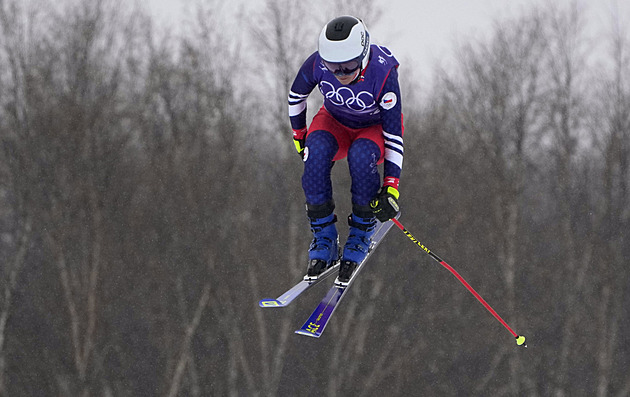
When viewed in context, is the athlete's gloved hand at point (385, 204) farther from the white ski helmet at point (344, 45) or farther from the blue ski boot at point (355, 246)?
the white ski helmet at point (344, 45)

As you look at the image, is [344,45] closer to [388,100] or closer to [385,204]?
[388,100]

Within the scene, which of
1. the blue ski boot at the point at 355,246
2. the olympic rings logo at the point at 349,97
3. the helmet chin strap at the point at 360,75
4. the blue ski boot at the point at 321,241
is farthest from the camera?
the blue ski boot at the point at 355,246

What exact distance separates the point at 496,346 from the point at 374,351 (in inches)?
135

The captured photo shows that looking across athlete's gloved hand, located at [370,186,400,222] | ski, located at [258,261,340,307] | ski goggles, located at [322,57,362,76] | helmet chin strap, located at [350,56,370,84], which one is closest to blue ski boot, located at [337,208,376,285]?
ski, located at [258,261,340,307]

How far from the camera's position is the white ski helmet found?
16.7 feet

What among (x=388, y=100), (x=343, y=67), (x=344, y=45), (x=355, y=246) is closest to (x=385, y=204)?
(x=355, y=246)

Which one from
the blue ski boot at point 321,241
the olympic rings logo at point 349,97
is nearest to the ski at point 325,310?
the blue ski boot at point 321,241

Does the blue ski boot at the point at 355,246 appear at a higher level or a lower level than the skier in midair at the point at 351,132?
lower

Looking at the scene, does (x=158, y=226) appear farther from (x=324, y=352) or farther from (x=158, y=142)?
(x=324, y=352)

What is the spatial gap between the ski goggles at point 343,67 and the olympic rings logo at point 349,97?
27 centimetres

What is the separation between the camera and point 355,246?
20.1 ft

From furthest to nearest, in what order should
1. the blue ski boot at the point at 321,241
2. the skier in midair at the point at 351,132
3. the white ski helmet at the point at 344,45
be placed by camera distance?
the blue ski boot at the point at 321,241, the skier in midair at the point at 351,132, the white ski helmet at the point at 344,45

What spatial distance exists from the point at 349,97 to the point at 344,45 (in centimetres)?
55

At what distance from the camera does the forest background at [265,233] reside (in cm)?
1783
